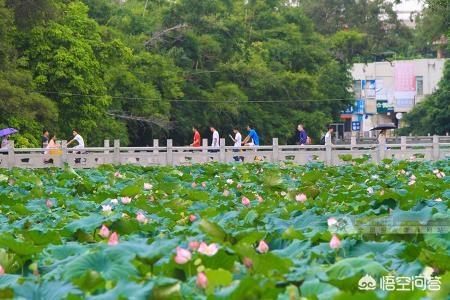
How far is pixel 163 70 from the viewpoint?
4475 cm

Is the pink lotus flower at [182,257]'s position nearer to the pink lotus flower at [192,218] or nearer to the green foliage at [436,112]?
the pink lotus flower at [192,218]

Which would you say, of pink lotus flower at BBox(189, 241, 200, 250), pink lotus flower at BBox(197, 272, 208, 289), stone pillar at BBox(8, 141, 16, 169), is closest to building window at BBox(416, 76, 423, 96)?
stone pillar at BBox(8, 141, 16, 169)

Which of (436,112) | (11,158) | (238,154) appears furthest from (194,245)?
(436,112)

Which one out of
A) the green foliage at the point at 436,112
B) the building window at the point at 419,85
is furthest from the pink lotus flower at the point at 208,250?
the building window at the point at 419,85

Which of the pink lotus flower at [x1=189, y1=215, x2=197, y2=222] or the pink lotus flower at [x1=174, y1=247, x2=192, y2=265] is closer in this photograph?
the pink lotus flower at [x1=174, y1=247, x2=192, y2=265]

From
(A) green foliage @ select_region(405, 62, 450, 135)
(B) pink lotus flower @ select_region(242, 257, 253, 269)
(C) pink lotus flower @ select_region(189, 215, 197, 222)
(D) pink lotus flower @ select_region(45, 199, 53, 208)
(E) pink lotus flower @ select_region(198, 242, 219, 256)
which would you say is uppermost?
(A) green foliage @ select_region(405, 62, 450, 135)

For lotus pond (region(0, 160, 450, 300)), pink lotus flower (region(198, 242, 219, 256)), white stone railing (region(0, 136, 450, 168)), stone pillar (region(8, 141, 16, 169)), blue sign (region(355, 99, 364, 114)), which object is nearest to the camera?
lotus pond (region(0, 160, 450, 300))

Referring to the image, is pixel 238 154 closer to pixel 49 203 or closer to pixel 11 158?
pixel 11 158

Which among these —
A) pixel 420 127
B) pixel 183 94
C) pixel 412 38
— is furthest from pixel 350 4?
pixel 183 94

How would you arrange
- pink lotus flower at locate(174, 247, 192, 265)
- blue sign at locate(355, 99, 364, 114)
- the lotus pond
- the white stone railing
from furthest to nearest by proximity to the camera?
blue sign at locate(355, 99, 364, 114), the white stone railing, pink lotus flower at locate(174, 247, 192, 265), the lotus pond

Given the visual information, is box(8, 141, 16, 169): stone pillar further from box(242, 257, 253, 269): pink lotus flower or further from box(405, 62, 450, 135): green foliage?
box(405, 62, 450, 135): green foliage

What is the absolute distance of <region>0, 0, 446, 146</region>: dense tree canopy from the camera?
3462 centimetres

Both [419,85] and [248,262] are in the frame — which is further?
[419,85]

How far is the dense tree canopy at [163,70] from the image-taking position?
1363 inches
